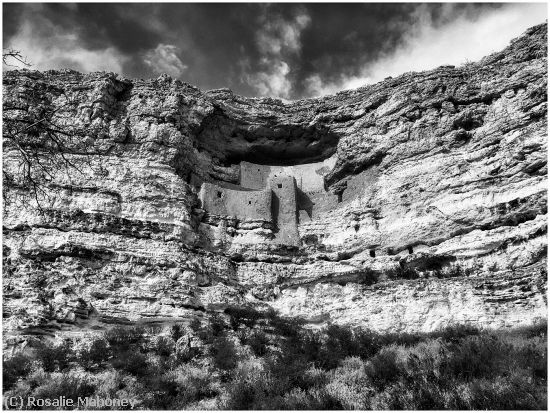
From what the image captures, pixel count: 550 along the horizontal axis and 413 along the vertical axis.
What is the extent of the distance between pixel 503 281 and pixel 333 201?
9042 millimetres

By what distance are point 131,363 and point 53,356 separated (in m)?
2.09

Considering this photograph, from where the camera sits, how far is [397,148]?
71.3ft

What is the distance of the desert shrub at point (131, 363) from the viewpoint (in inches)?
503

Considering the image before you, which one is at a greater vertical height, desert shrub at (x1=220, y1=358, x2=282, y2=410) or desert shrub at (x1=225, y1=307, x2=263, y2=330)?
desert shrub at (x1=225, y1=307, x2=263, y2=330)

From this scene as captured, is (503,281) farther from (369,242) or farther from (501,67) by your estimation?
(501,67)

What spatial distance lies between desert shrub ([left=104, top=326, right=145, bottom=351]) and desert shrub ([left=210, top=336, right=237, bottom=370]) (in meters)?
2.28

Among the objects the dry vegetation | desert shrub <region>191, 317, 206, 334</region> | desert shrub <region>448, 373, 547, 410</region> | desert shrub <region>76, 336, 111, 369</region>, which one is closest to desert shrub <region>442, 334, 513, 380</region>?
the dry vegetation

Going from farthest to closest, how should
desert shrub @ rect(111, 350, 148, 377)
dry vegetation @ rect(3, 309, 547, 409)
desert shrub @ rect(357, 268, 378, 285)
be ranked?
desert shrub @ rect(357, 268, 378, 285) < desert shrub @ rect(111, 350, 148, 377) < dry vegetation @ rect(3, 309, 547, 409)

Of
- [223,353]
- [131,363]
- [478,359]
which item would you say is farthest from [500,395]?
[131,363]

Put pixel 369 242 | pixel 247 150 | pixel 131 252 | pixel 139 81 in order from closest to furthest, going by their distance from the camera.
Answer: pixel 131 252, pixel 369 242, pixel 139 81, pixel 247 150

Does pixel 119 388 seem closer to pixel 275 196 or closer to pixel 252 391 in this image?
pixel 252 391

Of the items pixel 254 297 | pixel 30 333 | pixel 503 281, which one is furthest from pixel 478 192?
pixel 30 333

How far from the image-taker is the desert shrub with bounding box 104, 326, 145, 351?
14.1 metres

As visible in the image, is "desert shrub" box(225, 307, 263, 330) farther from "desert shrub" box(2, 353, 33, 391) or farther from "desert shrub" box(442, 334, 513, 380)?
"desert shrub" box(442, 334, 513, 380)
